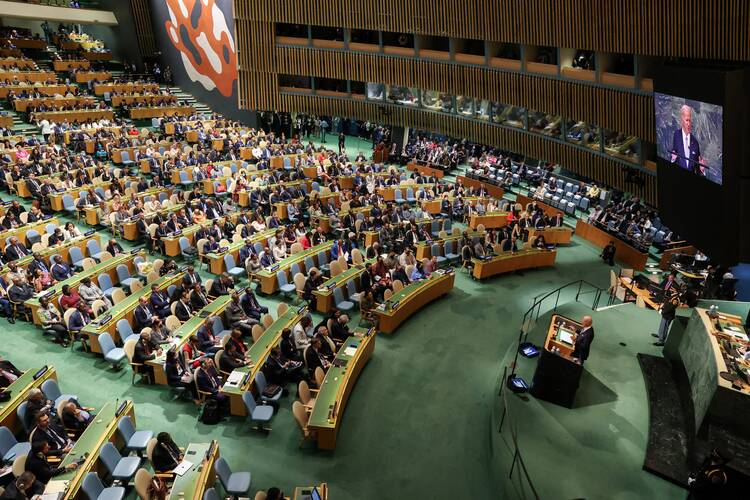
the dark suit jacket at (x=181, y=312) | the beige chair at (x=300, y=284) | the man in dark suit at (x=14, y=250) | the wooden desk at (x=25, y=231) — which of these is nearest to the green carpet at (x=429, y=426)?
the dark suit jacket at (x=181, y=312)

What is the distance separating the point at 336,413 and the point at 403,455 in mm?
1204

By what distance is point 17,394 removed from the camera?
757 cm

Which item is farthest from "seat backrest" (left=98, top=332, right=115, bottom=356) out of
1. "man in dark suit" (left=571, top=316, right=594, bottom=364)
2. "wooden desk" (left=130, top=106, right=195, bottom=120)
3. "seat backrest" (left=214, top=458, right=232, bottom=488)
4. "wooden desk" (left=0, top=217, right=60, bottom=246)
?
"wooden desk" (left=130, top=106, right=195, bottom=120)

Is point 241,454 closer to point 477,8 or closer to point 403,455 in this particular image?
point 403,455

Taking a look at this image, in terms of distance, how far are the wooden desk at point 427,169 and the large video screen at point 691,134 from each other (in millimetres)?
13836

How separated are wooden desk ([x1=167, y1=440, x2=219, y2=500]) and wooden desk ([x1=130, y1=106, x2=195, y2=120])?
22747mm

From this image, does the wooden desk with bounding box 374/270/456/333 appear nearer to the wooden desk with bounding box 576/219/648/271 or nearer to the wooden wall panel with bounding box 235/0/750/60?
the wooden desk with bounding box 576/219/648/271

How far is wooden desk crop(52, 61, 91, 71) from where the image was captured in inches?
1121

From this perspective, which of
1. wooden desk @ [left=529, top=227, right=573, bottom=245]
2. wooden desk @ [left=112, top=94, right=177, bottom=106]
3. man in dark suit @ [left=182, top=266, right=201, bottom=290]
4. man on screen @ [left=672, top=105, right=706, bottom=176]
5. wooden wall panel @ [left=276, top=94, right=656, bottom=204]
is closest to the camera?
man on screen @ [left=672, top=105, right=706, bottom=176]

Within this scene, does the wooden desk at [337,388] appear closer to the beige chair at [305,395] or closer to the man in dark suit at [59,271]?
the beige chair at [305,395]

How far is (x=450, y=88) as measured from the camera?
841 inches

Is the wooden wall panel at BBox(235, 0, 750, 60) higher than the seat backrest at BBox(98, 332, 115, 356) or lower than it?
higher

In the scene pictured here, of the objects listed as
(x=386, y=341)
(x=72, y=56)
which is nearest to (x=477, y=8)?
(x=386, y=341)

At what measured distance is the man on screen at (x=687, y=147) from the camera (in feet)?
29.3
